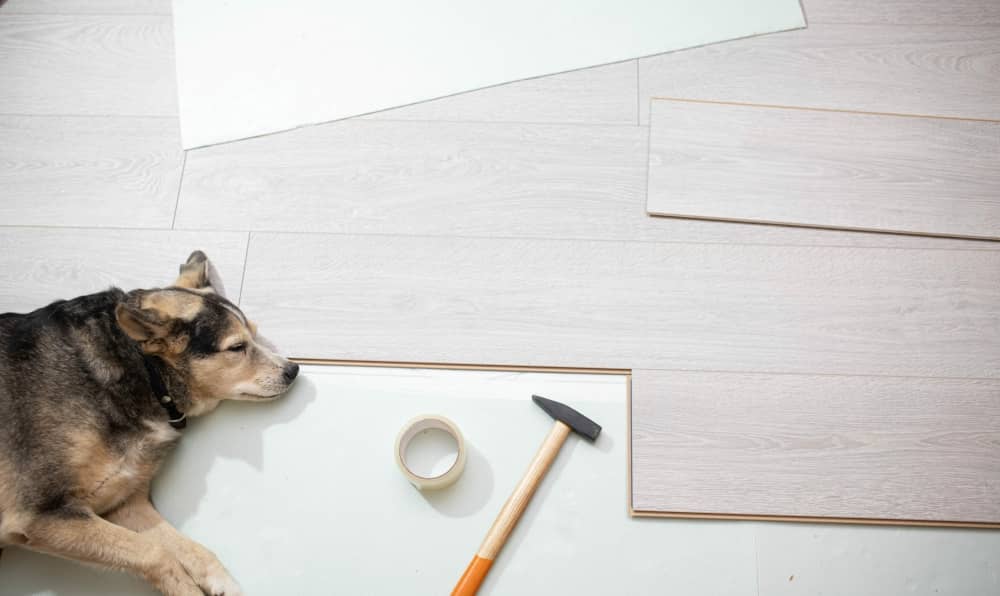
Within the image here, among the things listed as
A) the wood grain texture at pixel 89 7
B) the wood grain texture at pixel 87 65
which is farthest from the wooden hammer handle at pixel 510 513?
the wood grain texture at pixel 89 7

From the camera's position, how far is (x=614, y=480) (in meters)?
1.62

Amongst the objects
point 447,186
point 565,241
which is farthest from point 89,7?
point 565,241

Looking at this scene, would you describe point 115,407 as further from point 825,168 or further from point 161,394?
point 825,168

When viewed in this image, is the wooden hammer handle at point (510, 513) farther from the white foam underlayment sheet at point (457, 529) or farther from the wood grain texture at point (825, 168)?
the wood grain texture at point (825, 168)

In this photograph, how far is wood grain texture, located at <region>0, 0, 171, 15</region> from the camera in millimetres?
2232

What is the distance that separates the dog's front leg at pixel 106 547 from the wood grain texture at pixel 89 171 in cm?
83

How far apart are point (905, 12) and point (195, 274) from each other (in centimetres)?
222

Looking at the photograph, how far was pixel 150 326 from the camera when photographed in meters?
1.51

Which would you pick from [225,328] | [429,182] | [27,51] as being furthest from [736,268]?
[27,51]

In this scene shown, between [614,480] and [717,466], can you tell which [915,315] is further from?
[614,480]

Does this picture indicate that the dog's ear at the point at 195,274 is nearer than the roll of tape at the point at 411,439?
No

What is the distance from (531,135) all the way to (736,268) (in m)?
0.69

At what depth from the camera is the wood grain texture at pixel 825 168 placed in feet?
6.25

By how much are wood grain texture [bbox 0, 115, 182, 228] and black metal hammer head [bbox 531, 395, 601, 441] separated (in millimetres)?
1172
